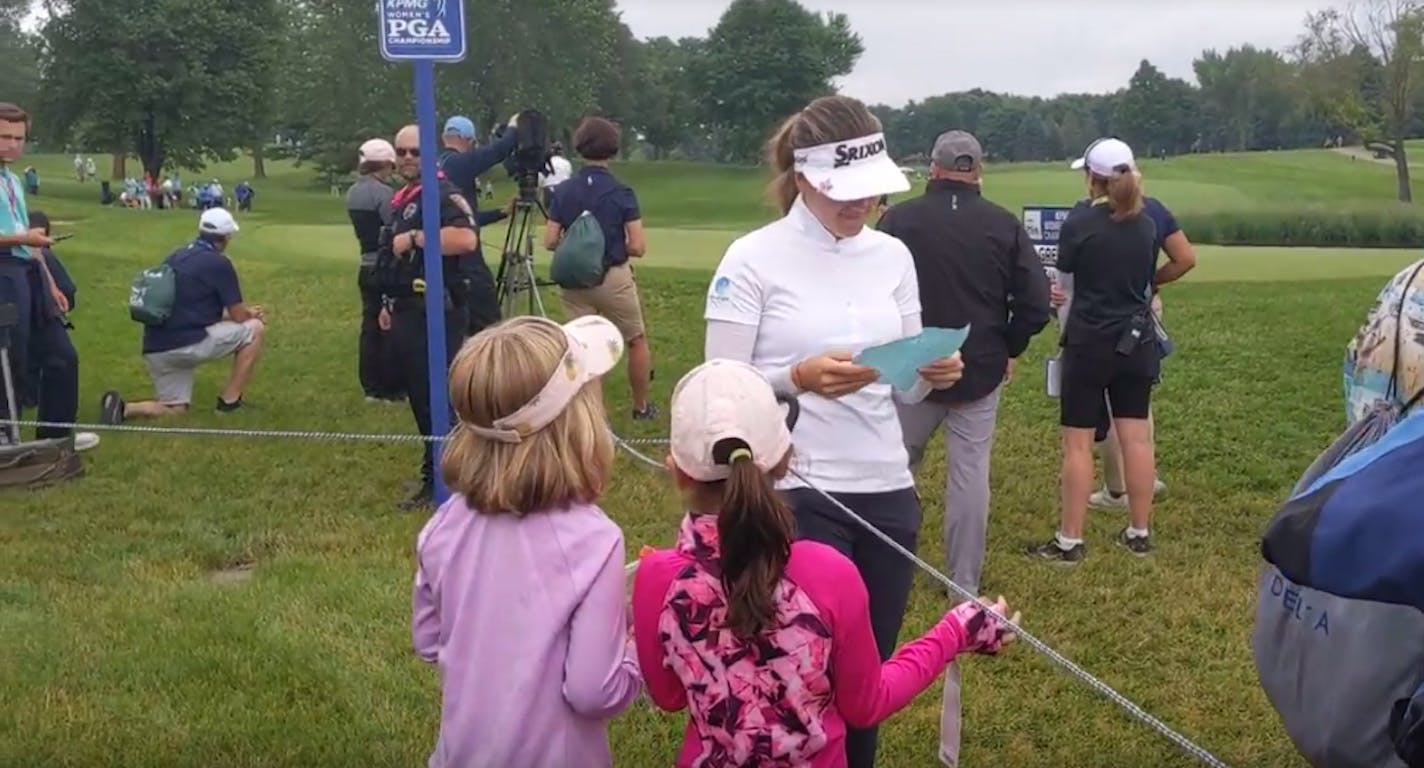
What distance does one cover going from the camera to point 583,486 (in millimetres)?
2254

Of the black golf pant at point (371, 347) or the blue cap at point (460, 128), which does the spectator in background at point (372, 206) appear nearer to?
the black golf pant at point (371, 347)

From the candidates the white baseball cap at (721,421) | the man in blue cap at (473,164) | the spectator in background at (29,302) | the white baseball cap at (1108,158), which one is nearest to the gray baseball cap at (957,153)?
the white baseball cap at (1108,158)

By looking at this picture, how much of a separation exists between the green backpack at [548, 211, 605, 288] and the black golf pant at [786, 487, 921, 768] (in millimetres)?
4580

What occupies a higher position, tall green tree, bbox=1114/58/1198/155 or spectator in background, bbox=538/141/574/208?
tall green tree, bbox=1114/58/1198/155

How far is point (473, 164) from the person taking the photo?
23.4 feet

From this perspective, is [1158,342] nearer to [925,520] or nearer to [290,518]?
[925,520]

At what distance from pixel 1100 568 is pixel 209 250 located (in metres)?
5.96

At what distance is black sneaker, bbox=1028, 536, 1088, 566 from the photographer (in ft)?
17.5

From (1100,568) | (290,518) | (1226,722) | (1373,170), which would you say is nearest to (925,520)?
(1100,568)

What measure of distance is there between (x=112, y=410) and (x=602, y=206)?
127 inches

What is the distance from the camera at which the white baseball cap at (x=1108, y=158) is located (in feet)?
16.6

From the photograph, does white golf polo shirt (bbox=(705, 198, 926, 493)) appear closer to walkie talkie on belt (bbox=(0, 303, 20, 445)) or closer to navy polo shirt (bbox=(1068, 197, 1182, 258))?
navy polo shirt (bbox=(1068, 197, 1182, 258))

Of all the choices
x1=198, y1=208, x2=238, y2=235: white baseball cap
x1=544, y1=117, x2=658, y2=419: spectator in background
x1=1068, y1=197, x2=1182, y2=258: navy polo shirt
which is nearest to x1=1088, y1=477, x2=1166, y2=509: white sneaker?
x1=1068, y1=197, x2=1182, y2=258: navy polo shirt

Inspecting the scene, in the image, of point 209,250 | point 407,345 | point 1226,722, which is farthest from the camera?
point 209,250
